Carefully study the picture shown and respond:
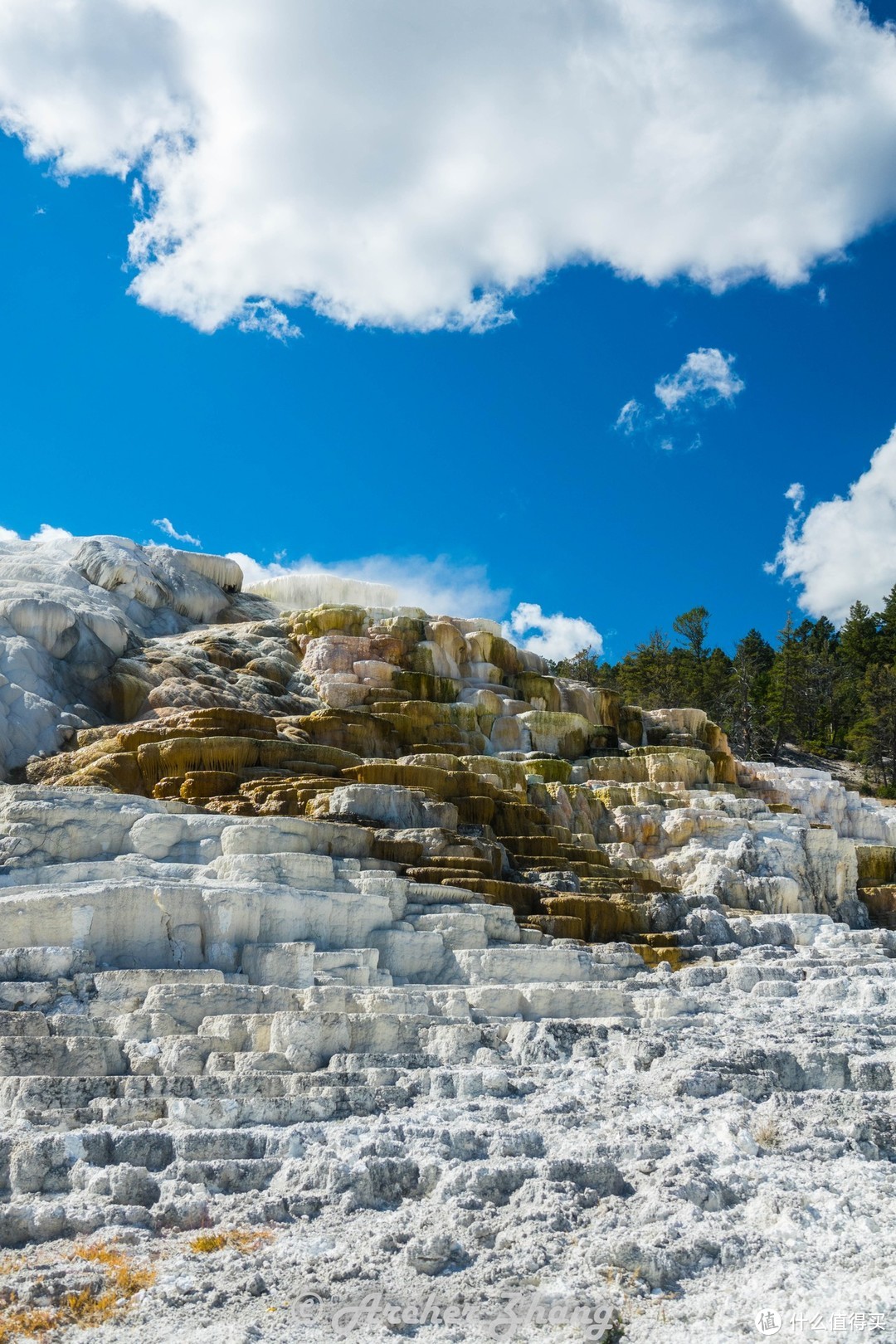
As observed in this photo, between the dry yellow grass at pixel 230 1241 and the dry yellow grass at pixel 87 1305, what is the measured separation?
28 centimetres

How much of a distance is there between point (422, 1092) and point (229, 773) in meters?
10.6

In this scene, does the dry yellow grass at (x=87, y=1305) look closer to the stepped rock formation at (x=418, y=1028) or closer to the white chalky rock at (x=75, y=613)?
the stepped rock formation at (x=418, y=1028)

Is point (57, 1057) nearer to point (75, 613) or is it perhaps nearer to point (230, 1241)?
point (230, 1241)

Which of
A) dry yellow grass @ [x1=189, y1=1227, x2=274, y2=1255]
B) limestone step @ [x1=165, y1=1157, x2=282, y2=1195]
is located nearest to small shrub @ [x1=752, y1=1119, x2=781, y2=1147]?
limestone step @ [x1=165, y1=1157, x2=282, y2=1195]

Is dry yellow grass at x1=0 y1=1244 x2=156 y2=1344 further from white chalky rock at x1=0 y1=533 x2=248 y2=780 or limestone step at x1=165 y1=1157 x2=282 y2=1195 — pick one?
white chalky rock at x1=0 y1=533 x2=248 y2=780

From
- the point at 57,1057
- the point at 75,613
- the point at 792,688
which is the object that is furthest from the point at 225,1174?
the point at 792,688

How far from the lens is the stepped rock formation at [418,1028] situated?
4867mm

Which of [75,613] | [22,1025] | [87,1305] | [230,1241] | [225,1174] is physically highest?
[75,613]

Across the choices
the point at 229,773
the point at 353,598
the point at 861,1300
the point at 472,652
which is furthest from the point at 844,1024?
the point at 353,598

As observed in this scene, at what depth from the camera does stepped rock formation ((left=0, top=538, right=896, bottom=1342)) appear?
192 inches

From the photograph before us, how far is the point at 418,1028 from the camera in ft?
26.6

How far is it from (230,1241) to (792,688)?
39.6m

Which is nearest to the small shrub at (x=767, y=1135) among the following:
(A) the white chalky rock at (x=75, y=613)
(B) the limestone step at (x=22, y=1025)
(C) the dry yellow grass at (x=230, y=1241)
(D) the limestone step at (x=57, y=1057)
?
(C) the dry yellow grass at (x=230, y=1241)

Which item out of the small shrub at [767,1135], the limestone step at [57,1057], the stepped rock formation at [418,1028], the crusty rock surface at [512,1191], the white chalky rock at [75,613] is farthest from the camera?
the white chalky rock at [75,613]
